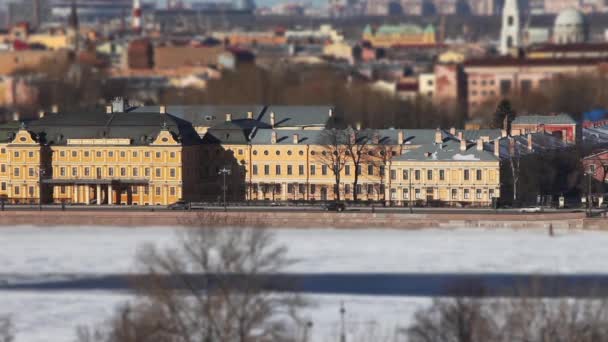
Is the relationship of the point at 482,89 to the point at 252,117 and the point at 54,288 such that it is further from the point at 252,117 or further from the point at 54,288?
the point at 54,288

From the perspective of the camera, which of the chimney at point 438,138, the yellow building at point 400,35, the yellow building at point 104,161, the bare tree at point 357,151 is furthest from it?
the yellow building at point 400,35

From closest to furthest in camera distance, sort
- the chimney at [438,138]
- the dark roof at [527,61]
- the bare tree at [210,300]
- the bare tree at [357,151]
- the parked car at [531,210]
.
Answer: the bare tree at [210,300] < the parked car at [531,210] < the chimney at [438,138] < the bare tree at [357,151] < the dark roof at [527,61]

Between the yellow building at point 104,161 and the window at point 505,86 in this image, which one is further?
the window at point 505,86

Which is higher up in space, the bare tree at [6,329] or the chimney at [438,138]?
the chimney at [438,138]

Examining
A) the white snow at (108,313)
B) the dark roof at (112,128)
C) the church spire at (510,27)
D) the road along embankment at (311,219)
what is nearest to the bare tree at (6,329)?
the white snow at (108,313)

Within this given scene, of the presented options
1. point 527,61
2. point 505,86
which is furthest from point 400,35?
point 505,86

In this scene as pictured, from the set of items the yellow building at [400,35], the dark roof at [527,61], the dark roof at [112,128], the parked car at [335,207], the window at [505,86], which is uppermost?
the yellow building at [400,35]

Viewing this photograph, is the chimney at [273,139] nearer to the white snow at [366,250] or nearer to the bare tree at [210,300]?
the white snow at [366,250]
